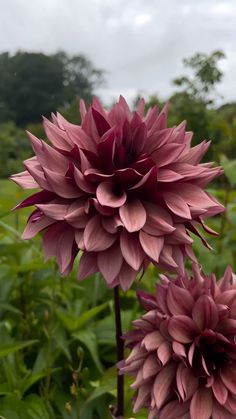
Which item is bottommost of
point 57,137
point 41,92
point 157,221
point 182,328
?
point 182,328

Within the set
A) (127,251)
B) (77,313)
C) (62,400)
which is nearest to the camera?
(127,251)

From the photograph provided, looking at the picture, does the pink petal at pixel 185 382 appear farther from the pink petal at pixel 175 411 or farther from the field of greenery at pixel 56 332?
the field of greenery at pixel 56 332

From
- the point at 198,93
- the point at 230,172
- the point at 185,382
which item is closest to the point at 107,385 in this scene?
the point at 185,382

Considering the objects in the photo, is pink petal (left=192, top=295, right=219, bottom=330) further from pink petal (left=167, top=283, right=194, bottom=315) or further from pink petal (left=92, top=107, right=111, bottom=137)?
pink petal (left=92, top=107, right=111, bottom=137)

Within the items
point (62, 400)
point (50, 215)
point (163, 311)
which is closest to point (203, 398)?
point (163, 311)

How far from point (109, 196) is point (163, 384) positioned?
0.60ft

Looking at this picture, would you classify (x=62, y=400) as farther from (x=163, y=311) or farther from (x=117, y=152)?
(x=117, y=152)

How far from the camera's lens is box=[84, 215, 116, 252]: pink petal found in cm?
44

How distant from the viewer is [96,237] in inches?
17.6

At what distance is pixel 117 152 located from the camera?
50cm

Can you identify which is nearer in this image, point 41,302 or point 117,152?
point 117,152

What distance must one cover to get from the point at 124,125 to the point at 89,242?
131mm

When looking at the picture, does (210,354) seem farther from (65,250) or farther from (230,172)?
(230,172)

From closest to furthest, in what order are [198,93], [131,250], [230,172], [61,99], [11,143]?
1. [131,250]
2. [230,172]
3. [198,93]
4. [61,99]
5. [11,143]
